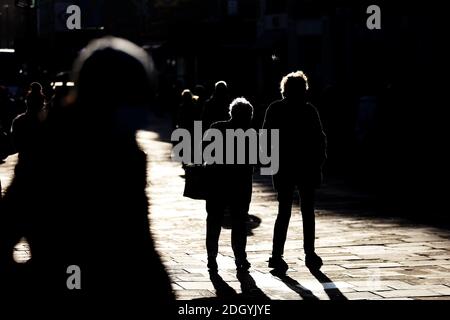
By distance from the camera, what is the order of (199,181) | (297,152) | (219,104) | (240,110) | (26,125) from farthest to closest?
(219,104), (26,125), (297,152), (240,110), (199,181)

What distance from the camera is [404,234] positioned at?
11.6 metres

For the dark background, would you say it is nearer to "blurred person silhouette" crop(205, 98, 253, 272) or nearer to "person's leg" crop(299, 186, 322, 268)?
"person's leg" crop(299, 186, 322, 268)

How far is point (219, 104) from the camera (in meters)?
14.7

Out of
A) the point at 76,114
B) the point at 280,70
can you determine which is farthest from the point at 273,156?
the point at 280,70

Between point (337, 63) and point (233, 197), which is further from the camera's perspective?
point (337, 63)

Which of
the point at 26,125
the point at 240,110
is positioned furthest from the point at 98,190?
the point at 26,125

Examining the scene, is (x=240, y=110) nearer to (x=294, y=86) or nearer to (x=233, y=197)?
(x=294, y=86)

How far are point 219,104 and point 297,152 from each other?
5176mm

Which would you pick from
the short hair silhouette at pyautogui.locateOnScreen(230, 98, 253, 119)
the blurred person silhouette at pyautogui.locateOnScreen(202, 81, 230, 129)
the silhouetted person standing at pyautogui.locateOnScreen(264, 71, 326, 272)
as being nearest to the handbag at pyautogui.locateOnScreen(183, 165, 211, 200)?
the short hair silhouette at pyautogui.locateOnScreen(230, 98, 253, 119)

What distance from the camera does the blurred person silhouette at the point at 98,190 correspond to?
5.36m

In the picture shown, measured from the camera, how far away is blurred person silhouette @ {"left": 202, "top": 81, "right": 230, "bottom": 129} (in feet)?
47.3

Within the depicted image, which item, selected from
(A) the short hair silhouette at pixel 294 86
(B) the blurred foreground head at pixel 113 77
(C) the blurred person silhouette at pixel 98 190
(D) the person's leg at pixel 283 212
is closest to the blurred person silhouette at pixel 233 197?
(D) the person's leg at pixel 283 212

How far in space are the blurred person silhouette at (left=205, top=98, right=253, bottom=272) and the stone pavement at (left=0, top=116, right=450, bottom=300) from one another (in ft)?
0.69

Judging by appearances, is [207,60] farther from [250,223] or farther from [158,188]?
[250,223]
